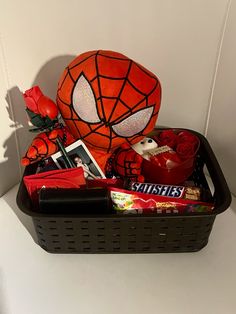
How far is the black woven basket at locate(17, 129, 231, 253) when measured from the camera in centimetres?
64

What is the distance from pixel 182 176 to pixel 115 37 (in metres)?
0.35

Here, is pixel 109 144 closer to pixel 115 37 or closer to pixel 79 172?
pixel 79 172

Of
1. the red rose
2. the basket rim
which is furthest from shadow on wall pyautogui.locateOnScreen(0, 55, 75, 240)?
the red rose

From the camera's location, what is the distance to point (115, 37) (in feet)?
2.64

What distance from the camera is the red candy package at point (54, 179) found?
68cm

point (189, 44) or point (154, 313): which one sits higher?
point (189, 44)

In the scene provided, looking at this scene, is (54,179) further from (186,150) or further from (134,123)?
(186,150)

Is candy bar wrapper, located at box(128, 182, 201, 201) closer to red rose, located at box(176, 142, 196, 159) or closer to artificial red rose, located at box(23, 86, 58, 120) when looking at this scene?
red rose, located at box(176, 142, 196, 159)

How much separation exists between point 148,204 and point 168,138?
203 mm

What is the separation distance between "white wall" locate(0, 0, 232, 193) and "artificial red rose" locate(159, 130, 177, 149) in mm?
117

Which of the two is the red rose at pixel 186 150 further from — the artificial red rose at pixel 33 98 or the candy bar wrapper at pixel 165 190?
the artificial red rose at pixel 33 98

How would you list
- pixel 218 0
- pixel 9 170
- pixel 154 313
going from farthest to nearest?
pixel 9 170 < pixel 218 0 < pixel 154 313

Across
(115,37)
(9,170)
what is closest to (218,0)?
(115,37)

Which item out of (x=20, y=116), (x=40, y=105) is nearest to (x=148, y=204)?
(x=40, y=105)
